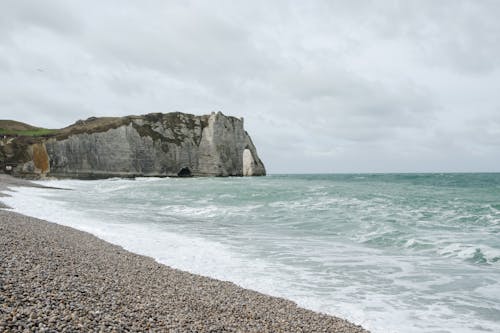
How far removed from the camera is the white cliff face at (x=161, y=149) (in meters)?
64.8

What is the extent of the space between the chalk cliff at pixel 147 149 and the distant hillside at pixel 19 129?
3.37m

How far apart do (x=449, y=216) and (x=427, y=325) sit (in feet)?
51.6

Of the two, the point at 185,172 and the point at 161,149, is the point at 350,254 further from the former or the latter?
the point at 185,172

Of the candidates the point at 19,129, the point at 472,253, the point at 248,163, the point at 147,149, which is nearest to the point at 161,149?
the point at 147,149

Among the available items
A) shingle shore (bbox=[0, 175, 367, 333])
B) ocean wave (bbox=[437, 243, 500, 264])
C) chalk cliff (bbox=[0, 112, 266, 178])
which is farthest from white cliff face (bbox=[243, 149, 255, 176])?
shingle shore (bbox=[0, 175, 367, 333])

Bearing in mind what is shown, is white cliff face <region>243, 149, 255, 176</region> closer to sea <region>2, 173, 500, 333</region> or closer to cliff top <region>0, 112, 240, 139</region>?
cliff top <region>0, 112, 240, 139</region>

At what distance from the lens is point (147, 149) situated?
73938 mm

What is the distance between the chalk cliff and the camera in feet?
203

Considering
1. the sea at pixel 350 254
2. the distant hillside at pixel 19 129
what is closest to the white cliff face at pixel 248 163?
the distant hillside at pixel 19 129

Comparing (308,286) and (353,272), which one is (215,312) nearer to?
(308,286)

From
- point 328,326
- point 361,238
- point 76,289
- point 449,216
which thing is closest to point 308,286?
point 328,326

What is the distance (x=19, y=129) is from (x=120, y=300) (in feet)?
275

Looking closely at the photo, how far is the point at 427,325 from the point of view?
20.6 ft

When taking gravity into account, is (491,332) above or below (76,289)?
below
